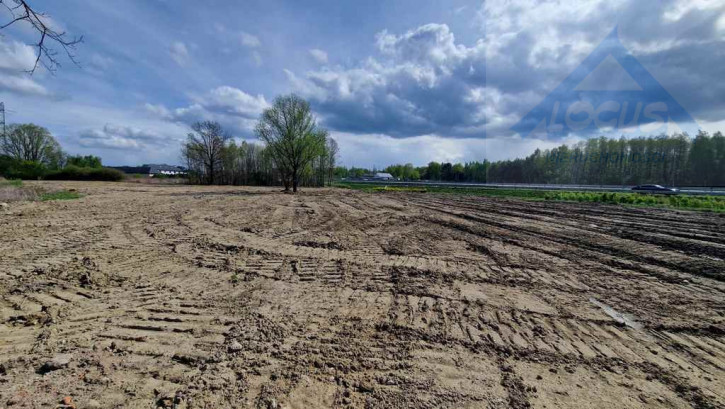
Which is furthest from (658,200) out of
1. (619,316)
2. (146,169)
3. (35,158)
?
(146,169)

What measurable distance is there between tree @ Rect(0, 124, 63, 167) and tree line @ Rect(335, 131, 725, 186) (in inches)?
2244

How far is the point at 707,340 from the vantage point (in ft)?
11.9

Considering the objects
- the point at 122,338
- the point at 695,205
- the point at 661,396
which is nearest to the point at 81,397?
the point at 122,338

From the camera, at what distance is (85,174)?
53.1 metres

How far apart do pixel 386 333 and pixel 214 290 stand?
2937mm

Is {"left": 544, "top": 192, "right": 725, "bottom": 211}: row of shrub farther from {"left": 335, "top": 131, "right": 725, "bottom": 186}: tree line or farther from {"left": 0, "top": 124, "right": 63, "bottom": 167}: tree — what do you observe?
{"left": 0, "top": 124, "right": 63, "bottom": 167}: tree

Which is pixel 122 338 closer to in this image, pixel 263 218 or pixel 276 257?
pixel 276 257

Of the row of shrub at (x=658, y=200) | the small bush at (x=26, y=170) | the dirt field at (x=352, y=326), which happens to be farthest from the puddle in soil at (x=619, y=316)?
the small bush at (x=26, y=170)

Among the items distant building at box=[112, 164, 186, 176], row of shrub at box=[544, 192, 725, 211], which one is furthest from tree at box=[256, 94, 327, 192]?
distant building at box=[112, 164, 186, 176]

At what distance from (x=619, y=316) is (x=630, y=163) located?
95922 millimetres

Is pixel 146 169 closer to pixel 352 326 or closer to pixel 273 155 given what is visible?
pixel 273 155

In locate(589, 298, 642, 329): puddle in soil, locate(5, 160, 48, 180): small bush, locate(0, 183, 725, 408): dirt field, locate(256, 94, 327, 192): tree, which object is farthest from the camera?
locate(5, 160, 48, 180): small bush

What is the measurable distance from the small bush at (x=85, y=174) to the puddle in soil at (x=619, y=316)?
71.5m

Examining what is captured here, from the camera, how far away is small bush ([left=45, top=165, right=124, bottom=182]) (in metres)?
51.5
